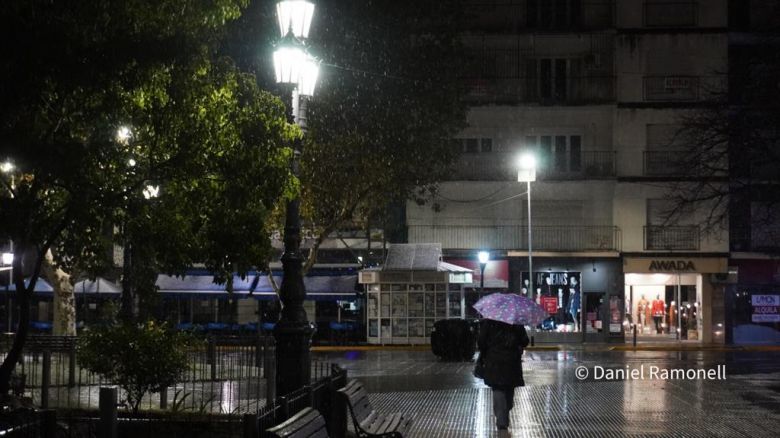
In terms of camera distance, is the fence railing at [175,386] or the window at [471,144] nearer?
the fence railing at [175,386]

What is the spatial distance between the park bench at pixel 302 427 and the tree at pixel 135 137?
14.5 ft

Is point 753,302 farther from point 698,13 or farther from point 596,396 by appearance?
point 596,396

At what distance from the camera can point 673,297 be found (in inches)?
1806

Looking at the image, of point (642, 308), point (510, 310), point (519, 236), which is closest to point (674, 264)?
point (642, 308)

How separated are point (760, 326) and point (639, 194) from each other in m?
7.37

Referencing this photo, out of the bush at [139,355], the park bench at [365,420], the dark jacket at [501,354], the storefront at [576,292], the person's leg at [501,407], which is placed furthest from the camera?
the storefront at [576,292]

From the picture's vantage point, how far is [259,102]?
1471 centimetres

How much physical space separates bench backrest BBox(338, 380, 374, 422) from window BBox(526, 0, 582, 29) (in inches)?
1382

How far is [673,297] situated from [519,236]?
7.19 m

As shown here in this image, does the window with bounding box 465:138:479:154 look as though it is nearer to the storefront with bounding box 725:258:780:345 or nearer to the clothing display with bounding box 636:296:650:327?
the clothing display with bounding box 636:296:650:327

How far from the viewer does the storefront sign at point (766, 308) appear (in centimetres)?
4422

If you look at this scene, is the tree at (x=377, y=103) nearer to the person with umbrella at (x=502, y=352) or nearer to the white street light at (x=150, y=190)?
the white street light at (x=150, y=190)

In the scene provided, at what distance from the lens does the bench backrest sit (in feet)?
37.6

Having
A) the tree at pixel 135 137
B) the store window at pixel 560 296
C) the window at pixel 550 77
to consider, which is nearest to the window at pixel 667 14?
the window at pixel 550 77
